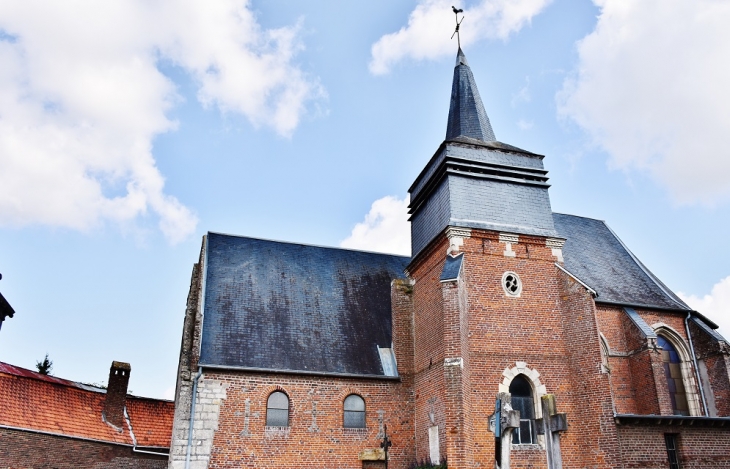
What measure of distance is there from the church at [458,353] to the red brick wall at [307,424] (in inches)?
1.6

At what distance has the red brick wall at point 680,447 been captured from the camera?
14938mm

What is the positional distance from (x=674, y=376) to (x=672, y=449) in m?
3.46

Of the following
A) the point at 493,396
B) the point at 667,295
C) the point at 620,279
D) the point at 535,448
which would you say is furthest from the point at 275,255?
the point at 667,295

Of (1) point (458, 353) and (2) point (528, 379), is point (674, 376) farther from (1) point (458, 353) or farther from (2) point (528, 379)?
(1) point (458, 353)

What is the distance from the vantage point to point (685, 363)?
1848 centimetres

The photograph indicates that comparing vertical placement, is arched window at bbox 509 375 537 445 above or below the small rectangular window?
above

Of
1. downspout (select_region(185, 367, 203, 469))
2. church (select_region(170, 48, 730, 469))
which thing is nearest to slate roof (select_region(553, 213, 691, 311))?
church (select_region(170, 48, 730, 469))

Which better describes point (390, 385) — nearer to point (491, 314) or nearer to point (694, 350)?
point (491, 314)

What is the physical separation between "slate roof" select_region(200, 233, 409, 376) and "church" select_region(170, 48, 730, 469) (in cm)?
6

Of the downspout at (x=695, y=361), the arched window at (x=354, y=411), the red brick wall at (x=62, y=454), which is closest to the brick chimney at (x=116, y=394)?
the red brick wall at (x=62, y=454)

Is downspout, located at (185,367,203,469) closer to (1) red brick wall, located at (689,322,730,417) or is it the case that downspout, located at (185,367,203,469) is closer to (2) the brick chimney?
(2) the brick chimney

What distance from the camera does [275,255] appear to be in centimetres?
2100

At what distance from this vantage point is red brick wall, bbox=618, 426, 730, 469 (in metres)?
14.9

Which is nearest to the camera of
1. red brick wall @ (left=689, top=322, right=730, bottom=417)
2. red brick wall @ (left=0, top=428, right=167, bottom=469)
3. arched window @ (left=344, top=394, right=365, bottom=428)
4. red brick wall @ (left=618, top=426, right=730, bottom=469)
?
red brick wall @ (left=618, top=426, right=730, bottom=469)
